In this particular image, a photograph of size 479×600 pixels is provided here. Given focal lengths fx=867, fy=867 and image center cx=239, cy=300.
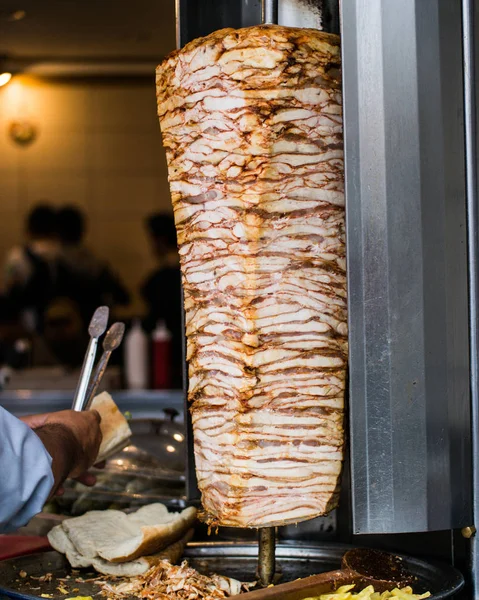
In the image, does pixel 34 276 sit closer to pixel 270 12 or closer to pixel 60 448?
pixel 60 448

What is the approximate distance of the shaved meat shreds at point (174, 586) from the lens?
1.89m

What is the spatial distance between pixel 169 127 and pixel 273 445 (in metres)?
0.74

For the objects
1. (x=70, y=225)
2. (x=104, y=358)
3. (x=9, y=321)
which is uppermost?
(x=70, y=225)

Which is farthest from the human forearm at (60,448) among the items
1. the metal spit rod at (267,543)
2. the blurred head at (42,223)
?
the blurred head at (42,223)

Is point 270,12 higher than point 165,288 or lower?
higher

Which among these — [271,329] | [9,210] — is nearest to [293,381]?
[271,329]

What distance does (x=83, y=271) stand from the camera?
8.12 metres

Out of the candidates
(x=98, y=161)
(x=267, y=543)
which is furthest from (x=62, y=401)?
(x=98, y=161)

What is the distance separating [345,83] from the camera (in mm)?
1769

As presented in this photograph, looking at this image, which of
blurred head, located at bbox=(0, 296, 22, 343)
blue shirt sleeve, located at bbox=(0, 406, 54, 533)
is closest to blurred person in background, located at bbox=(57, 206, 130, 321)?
blurred head, located at bbox=(0, 296, 22, 343)

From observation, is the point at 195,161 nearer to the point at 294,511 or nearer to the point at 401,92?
the point at 401,92

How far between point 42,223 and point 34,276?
1.83ft

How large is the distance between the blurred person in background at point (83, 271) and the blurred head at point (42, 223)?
0.06 m

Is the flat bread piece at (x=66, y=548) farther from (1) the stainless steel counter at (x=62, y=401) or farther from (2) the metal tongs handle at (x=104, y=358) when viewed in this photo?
(1) the stainless steel counter at (x=62, y=401)
